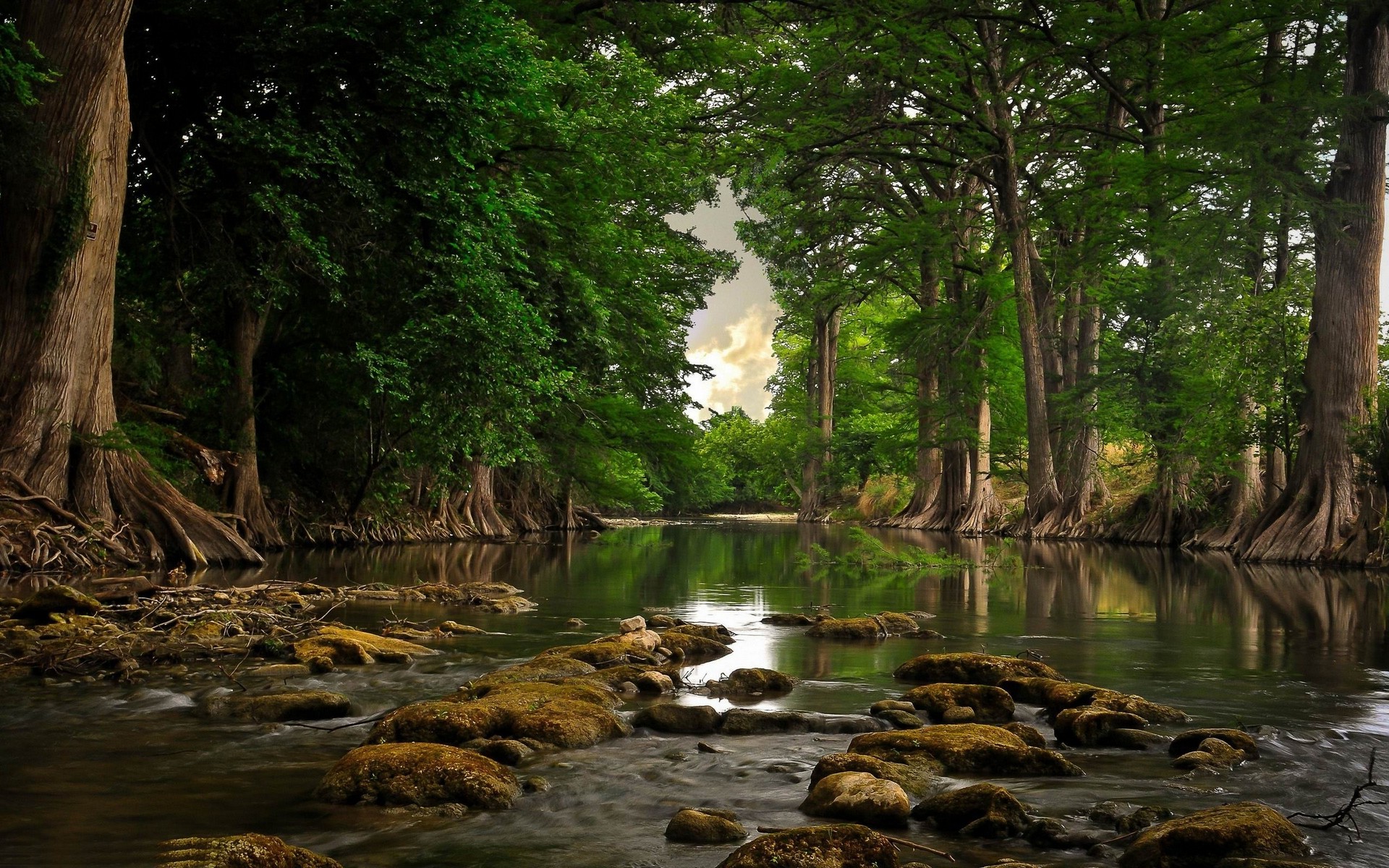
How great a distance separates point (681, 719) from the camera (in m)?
5.94

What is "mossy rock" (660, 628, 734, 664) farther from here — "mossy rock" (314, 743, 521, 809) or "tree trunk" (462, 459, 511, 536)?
"tree trunk" (462, 459, 511, 536)

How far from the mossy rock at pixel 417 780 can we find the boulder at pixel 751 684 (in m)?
2.66

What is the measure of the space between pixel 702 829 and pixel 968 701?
9.37 feet

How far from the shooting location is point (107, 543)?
12.6 meters

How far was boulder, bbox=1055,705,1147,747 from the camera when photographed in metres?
5.70

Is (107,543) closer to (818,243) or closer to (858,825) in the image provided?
(858,825)

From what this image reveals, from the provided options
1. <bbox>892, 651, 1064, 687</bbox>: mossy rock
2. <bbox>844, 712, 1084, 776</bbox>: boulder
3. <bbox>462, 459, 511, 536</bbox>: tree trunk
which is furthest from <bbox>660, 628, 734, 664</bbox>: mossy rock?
<bbox>462, 459, 511, 536</bbox>: tree trunk

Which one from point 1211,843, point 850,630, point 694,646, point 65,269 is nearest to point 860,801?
point 1211,843

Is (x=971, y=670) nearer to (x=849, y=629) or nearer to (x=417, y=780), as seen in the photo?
(x=849, y=629)

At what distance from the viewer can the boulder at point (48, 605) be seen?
26.2ft

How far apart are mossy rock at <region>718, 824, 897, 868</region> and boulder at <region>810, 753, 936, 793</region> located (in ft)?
3.02

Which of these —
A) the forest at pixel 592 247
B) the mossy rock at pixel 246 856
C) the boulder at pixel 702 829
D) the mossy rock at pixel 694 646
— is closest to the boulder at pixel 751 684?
the mossy rock at pixel 694 646

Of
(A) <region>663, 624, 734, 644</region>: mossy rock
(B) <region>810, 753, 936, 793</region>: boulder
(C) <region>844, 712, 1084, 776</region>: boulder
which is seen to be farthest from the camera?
(A) <region>663, 624, 734, 644</region>: mossy rock

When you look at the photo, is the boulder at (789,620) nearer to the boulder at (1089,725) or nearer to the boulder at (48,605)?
the boulder at (1089,725)
